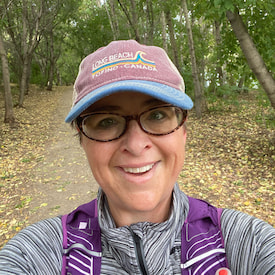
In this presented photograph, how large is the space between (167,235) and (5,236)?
395cm

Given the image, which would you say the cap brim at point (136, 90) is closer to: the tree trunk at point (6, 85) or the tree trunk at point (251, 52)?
the tree trunk at point (251, 52)

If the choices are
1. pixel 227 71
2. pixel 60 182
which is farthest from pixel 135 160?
pixel 227 71

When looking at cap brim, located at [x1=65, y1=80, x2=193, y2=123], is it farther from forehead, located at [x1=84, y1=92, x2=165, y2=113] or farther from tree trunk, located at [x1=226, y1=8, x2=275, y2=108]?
tree trunk, located at [x1=226, y1=8, x2=275, y2=108]

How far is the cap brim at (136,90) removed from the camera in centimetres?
106

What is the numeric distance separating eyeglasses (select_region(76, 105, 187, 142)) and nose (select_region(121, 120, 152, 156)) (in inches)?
0.7

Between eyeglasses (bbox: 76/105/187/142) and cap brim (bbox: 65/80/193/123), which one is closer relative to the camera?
cap brim (bbox: 65/80/193/123)

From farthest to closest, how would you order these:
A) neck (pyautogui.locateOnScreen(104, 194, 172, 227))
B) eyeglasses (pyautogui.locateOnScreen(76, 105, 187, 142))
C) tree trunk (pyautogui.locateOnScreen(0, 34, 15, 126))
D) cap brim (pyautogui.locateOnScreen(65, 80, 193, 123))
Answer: tree trunk (pyautogui.locateOnScreen(0, 34, 15, 126)) → neck (pyautogui.locateOnScreen(104, 194, 172, 227)) → eyeglasses (pyautogui.locateOnScreen(76, 105, 187, 142)) → cap brim (pyautogui.locateOnScreen(65, 80, 193, 123))

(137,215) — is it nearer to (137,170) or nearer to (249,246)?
(137,170)

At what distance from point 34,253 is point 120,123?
2.52ft

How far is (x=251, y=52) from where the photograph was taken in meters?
4.92

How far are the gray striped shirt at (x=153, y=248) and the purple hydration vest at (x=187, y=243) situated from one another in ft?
0.10

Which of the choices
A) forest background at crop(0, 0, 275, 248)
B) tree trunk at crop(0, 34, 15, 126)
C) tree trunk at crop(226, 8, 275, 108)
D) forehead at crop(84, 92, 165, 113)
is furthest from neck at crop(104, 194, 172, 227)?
tree trunk at crop(0, 34, 15, 126)

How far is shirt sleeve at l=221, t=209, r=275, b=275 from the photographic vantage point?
1139mm

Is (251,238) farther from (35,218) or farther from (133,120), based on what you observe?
(35,218)
